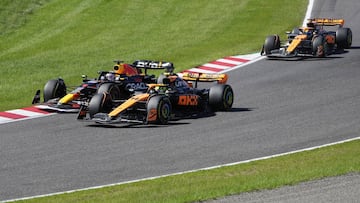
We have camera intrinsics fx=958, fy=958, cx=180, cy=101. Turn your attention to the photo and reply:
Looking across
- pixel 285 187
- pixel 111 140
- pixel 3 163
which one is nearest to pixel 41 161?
pixel 3 163

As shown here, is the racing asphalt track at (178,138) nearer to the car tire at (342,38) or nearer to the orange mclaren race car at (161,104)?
the orange mclaren race car at (161,104)

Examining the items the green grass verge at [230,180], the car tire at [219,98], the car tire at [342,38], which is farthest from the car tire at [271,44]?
the green grass verge at [230,180]

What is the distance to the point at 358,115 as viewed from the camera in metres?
26.6

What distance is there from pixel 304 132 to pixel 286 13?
24.4 meters

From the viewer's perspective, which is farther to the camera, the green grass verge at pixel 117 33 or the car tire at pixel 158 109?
the green grass verge at pixel 117 33

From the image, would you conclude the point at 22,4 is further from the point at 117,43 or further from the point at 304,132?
the point at 304,132

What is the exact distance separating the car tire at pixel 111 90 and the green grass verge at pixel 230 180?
281 inches

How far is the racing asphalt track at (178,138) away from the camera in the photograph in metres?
20.2

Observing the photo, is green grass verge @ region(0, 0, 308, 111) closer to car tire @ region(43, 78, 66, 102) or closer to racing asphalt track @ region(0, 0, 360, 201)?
car tire @ region(43, 78, 66, 102)

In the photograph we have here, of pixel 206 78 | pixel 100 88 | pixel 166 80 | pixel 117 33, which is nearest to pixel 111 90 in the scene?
pixel 100 88

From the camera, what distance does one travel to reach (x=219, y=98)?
27.2 m

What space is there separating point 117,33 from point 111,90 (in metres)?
17.8

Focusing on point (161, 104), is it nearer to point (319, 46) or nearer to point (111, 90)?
point (111, 90)

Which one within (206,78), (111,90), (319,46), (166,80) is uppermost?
(319,46)
